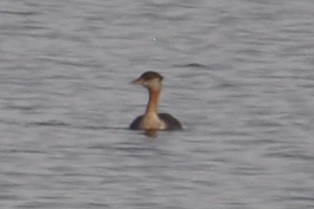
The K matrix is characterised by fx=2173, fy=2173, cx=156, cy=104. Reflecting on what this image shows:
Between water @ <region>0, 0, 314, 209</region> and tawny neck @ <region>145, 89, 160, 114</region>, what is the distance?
0.28 meters

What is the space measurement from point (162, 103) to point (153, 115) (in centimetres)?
166

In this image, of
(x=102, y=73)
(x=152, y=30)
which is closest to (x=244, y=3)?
(x=152, y=30)

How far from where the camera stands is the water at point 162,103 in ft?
65.4

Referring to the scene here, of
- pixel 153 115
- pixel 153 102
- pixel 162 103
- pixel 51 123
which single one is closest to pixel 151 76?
pixel 153 102

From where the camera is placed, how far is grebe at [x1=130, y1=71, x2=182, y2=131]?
23.4 m

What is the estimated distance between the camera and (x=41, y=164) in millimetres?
20891

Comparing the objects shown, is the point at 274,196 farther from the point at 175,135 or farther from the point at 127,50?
the point at 127,50

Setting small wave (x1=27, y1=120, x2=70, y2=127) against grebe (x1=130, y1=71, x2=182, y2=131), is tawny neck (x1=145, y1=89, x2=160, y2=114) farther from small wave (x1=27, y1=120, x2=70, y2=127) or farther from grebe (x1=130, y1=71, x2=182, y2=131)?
small wave (x1=27, y1=120, x2=70, y2=127)

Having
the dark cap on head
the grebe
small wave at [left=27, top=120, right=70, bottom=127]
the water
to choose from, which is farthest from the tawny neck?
small wave at [left=27, top=120, right=70, bottom=127]

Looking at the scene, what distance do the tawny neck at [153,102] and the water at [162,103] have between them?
28 cm

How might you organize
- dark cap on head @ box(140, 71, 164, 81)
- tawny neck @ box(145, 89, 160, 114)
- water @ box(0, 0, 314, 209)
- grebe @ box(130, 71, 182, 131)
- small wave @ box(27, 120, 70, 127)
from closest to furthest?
1. water @ box(0, 0, 314, 209)
2. small wave @ box(27, 120, 70, 127)
3. grebe @ box(130, 71, 182, 131)
4. tawny neck @ box(145, 89, 160, 114)
5. dark cap on head @ box(140, 71, 164, 81)

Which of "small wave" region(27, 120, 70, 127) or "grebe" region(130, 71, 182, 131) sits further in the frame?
"grebe" region(130, 71, 182, 131)

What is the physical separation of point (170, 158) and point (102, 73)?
5.25 meters

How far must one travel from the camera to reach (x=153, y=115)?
77.7 feet
